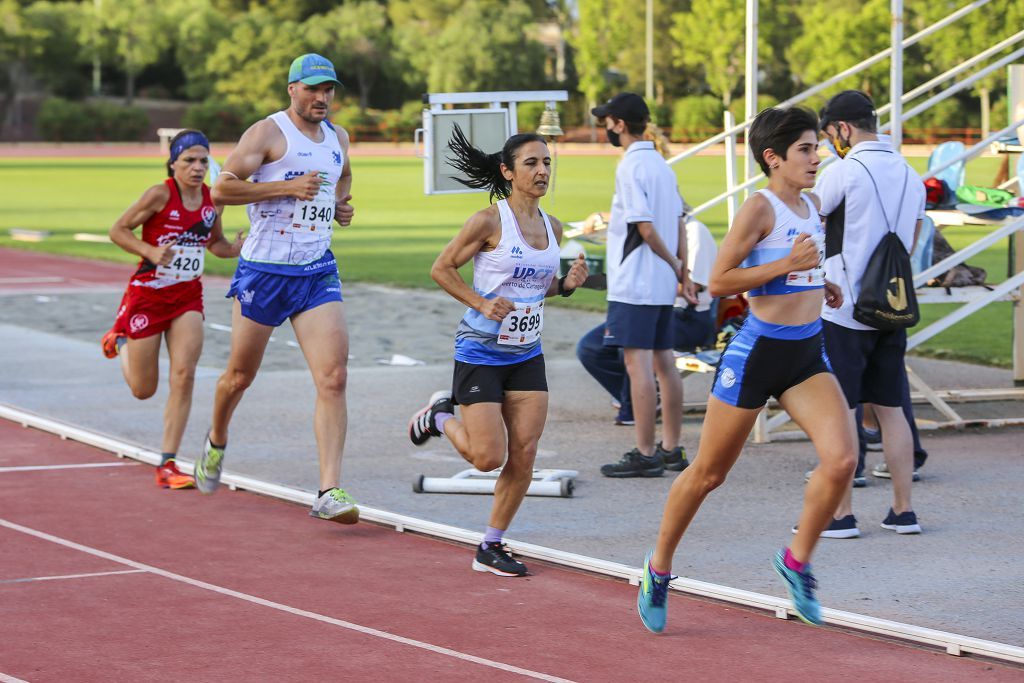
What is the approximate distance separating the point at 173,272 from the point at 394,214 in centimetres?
2572

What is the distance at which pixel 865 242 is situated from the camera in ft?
25.4

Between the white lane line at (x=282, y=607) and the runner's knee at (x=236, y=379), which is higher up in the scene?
the runner's knee at (x=236, y=379)

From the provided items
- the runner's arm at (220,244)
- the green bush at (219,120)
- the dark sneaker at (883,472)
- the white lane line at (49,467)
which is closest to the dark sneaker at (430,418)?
the runner's arm at (220,244)

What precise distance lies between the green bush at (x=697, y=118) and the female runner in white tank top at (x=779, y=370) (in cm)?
7540

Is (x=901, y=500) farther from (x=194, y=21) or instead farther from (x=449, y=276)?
(x=194, y=21)

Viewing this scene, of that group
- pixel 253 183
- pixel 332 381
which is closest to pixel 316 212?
pixel 253 183

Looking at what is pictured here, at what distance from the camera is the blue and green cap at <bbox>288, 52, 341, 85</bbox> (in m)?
7.76

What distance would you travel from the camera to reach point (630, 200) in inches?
350

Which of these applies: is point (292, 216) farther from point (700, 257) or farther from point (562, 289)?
point (700, 257)

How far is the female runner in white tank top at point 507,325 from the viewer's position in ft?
21.9

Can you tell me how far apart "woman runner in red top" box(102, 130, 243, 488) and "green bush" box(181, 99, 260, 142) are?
8036cm

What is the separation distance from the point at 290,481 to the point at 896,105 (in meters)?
4.53

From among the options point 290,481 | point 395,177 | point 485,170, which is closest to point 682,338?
point 290,481

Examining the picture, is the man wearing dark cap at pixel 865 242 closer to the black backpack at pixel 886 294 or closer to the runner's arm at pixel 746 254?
the black backpack at pixel 886 294
